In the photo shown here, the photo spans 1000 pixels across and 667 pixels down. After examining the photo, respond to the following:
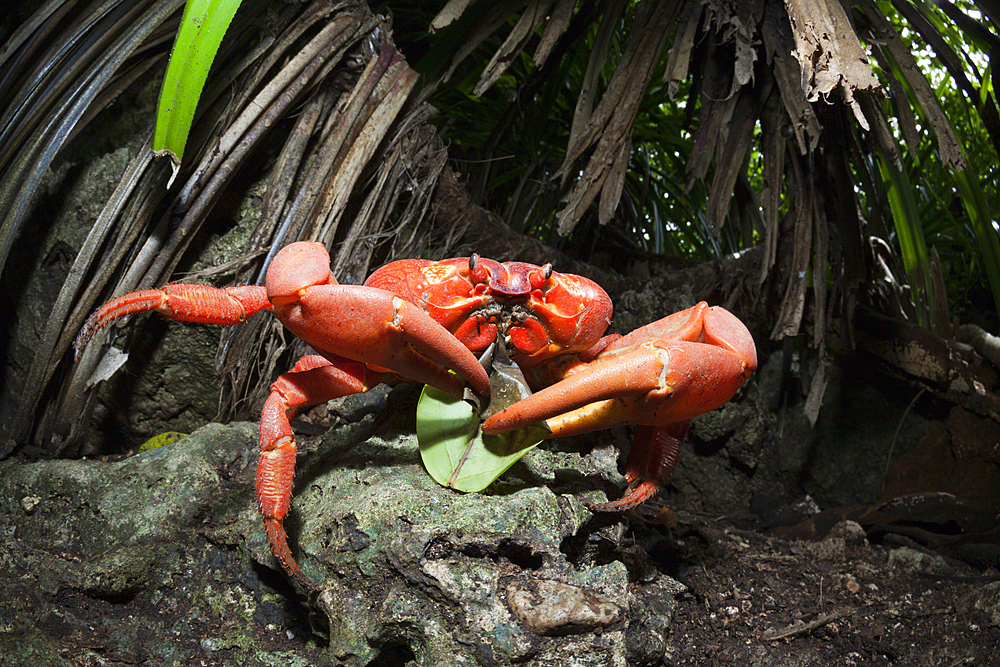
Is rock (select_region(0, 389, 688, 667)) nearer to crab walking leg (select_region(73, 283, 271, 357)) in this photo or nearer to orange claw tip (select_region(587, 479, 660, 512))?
orange claw tip (select_region(587, 479, 660, 512))

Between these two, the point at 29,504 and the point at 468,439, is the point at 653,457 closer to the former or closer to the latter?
the point at 468,439

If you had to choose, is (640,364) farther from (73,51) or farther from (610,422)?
(73,51)

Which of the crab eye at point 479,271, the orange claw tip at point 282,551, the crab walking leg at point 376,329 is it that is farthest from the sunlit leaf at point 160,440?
the crab eye at point 479,271

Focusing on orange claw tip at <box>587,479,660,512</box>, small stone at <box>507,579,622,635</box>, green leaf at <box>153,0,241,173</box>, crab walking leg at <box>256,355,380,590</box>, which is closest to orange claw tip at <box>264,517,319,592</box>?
crab walking leg at <box>256,355,380,590</box>

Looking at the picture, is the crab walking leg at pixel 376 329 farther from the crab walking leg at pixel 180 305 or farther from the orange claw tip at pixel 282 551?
the orange claw tip at pixel 282 551

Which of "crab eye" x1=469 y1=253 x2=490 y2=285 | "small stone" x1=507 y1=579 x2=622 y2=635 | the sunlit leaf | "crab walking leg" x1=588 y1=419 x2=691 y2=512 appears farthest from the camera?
the sunlit leaf
